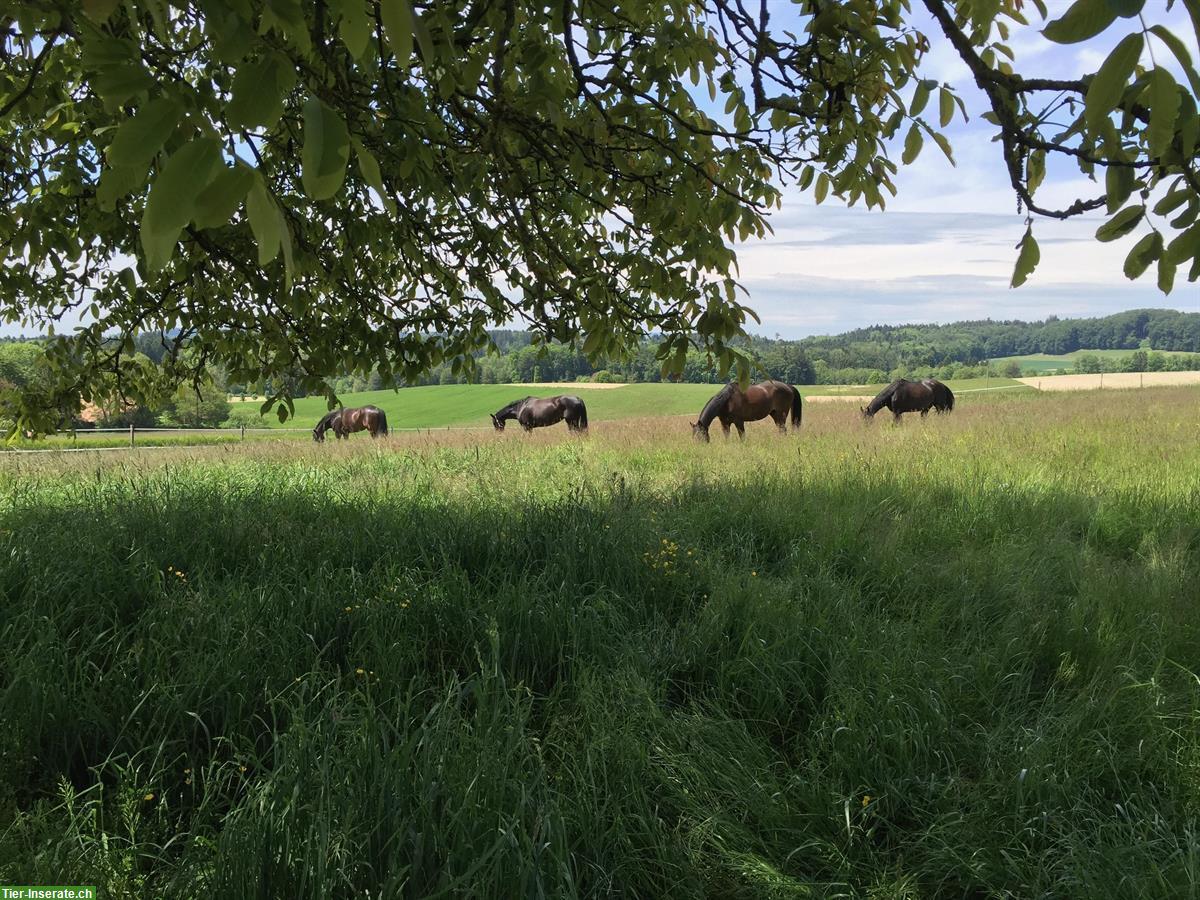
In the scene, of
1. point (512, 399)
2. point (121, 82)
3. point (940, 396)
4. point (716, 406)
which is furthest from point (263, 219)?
point (512, 399)

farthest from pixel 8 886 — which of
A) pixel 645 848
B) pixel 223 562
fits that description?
pixel 223 562

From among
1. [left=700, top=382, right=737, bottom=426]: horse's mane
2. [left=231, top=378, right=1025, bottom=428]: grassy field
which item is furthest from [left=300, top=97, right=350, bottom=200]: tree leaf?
[left=231, top=378, right=1025, bottom=428]: grassy field

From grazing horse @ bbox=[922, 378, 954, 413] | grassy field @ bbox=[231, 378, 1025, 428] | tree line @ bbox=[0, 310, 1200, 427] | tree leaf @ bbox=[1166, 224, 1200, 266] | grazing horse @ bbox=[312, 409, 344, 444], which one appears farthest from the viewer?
tree line @ bbox=[0, 310, 1200, 427]

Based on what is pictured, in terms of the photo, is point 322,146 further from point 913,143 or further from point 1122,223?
point 913,143

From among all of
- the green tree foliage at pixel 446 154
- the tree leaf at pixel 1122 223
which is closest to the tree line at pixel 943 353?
the green tree foliage at pixel 446 154

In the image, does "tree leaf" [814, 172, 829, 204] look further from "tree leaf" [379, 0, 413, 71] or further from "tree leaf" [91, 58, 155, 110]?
"tree leaf" [91, 58, 155, 110]

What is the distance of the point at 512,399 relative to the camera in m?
63.1

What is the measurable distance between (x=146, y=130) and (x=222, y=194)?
140 mm

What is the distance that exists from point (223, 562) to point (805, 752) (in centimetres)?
386

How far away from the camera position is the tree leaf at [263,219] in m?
0.93

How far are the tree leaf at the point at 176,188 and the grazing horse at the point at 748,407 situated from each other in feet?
44.7

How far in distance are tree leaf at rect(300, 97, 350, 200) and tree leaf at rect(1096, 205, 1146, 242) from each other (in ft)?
5.58

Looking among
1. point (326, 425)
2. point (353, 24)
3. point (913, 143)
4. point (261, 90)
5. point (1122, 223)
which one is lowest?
point (326, 425)

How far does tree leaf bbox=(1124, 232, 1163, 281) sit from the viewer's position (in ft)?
5.27
